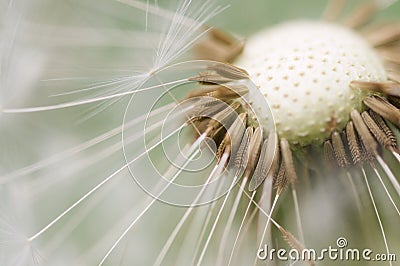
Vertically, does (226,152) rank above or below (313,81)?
below

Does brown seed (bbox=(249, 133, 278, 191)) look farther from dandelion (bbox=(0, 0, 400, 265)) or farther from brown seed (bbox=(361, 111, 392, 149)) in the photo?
brown seed (bbox=(361, 111, 392, 149))

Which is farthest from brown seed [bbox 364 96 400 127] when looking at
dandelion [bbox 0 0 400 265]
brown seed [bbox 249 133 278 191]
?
brown seed [bbox 249 133 278 191]

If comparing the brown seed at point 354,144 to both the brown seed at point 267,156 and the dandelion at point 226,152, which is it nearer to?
the dandelion at point 226,152

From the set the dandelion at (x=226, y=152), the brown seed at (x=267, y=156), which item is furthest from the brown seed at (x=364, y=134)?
the brown seed at (x=267, y=156)

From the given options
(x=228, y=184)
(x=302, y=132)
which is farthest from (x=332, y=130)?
(x=228, y=184)

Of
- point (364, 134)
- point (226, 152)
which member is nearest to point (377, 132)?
point (364, 134)

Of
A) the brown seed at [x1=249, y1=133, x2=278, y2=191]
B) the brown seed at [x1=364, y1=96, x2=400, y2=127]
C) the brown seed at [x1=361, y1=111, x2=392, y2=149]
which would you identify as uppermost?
the brown seed at [x1=364, y1=96, x2=400, y2=127]

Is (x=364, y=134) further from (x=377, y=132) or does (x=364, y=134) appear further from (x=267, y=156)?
(x=267, y=156)
